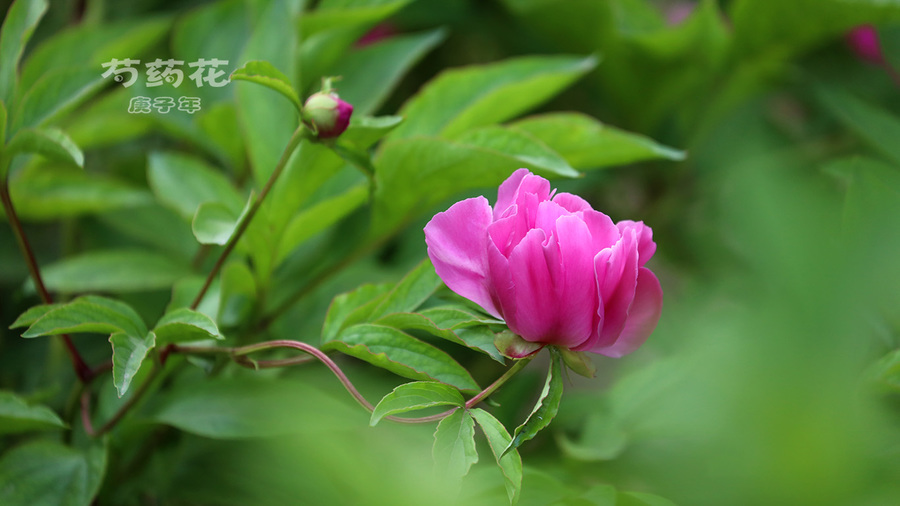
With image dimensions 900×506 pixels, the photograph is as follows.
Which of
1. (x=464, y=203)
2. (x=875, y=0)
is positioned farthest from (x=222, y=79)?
(x=875, y=0)

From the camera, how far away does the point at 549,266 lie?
0.26 m

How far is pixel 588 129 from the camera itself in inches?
16.4

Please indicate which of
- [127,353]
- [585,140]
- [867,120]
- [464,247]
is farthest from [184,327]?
[867,120]

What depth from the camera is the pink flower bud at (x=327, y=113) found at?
0.31 meters

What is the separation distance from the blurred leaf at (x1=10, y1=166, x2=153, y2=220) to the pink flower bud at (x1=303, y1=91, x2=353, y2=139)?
10.1 inches

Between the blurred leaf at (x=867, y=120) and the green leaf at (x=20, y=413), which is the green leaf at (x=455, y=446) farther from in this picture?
the blurred leaf at (x=867, y=120)

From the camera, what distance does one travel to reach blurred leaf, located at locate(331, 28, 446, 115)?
0.57m

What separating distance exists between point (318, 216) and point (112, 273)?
16 centimetres

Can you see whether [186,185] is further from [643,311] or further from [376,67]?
[643,311]

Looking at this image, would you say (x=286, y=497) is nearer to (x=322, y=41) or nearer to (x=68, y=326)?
(x=68, y=326)

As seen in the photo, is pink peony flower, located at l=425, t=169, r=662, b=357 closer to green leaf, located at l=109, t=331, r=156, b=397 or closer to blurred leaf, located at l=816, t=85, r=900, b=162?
green leaf, located at l=109, t=331, r=156, b=397

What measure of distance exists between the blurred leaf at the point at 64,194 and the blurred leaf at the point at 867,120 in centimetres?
51

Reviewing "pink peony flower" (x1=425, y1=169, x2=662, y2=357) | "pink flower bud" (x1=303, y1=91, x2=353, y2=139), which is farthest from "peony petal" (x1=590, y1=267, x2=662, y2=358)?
"pink flower bud" (x1=303, y1=91, x2=353, y2=139)

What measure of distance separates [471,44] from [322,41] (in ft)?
1.06
